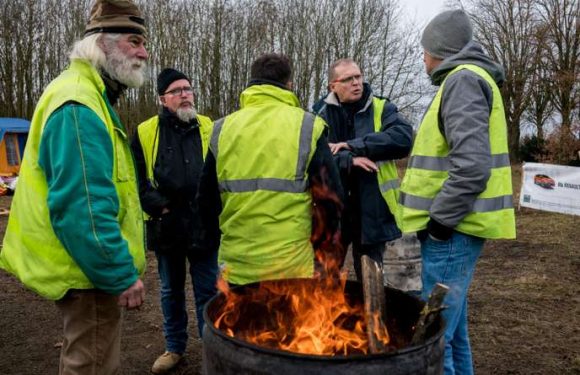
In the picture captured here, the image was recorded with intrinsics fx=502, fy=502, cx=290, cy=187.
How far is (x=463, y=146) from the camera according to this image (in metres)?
2.61

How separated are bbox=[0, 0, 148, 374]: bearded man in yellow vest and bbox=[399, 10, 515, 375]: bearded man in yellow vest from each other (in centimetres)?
158

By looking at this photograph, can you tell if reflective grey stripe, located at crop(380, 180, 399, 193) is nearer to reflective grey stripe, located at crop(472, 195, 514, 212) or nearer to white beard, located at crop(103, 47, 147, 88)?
reflective grey stripe, located at crop(472, 195, 514, 212)

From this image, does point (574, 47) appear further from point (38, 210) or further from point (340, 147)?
point (38, 210)

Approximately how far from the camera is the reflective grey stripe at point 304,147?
9.43ft

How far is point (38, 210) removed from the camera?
2.26 metres

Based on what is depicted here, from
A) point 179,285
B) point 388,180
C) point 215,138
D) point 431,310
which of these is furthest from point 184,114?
point 431,310

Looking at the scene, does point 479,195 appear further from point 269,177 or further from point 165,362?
point 165,362

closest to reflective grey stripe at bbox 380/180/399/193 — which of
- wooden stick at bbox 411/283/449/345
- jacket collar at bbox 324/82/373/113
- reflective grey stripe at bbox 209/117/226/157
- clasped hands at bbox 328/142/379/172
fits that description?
clasped hands at bbox 328/142/379/172

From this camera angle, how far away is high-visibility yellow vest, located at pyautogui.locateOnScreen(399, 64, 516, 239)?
2.73 meters

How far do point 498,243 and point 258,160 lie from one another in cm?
718

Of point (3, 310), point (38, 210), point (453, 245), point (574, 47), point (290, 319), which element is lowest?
point (3, 310)

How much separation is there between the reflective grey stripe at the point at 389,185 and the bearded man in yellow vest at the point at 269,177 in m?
1.05

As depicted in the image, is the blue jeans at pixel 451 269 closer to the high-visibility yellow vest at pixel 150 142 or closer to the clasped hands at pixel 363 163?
the clasped hands at pixel 363 163

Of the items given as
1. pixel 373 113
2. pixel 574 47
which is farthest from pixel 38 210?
pixel 574 47
